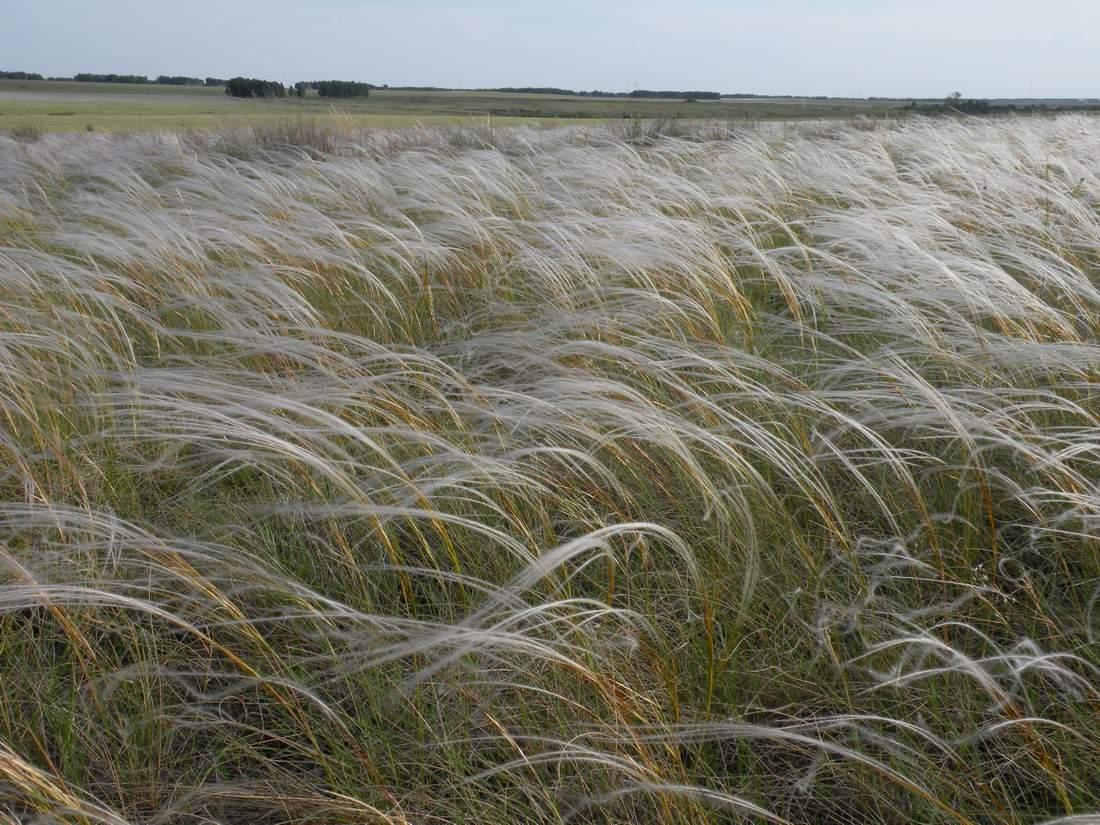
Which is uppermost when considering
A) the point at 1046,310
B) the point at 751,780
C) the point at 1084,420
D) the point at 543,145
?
the point at 543,145

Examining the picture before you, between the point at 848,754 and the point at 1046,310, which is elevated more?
the point at 1046,310

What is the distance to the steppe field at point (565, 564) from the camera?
99 cm

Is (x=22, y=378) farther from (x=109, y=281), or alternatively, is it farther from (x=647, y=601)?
(x=647, y=601)

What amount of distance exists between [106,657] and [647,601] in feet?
2.60

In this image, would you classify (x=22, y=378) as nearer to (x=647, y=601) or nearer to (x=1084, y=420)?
(x=647, y=601)

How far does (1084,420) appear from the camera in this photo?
1656mm

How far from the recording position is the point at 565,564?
4.48ft

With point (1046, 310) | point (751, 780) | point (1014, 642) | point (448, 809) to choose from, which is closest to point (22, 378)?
point (448, 809)

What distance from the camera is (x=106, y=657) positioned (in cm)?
117

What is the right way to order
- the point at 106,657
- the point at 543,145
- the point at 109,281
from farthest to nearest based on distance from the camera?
the point at 543,145 → the point at 109,281 → the point at 106,657

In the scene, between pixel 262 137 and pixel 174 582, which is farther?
pixel 262 137

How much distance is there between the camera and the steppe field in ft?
3.26

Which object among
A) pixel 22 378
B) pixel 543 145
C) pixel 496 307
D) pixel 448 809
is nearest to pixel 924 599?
pixel 448 809

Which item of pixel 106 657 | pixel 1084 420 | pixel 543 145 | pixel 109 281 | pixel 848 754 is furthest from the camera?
pixel 543 145
